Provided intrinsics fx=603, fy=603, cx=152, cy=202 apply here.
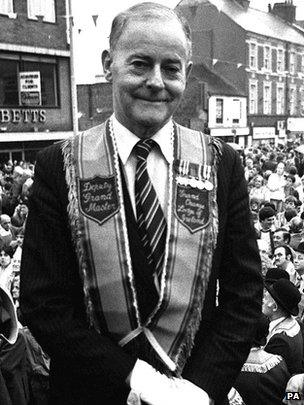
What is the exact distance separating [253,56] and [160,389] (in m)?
40.0

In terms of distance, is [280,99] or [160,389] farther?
[280,99]

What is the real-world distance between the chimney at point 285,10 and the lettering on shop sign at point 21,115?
101 feet

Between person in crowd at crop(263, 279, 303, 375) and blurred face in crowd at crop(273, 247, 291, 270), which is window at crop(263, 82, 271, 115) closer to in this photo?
blurred face in crowd at crop(273, 247, 291, 270)

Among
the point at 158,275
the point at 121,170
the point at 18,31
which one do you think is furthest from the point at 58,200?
the point at 18,31

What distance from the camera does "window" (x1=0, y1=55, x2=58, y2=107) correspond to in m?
20.9

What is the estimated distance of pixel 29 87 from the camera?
2136 centimetres

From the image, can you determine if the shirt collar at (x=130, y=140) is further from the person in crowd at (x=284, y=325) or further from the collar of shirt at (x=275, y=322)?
the collar of shirt at (x=275, y=322)

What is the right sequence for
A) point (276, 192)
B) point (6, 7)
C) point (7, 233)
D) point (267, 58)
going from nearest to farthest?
point (7, 233) → point (276, 192) → point (6, 7) → point (267, 58)

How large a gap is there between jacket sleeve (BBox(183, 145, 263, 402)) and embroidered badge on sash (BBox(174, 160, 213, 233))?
0.17 ft

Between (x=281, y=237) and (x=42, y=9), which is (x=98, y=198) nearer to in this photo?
(x=281, y=237)

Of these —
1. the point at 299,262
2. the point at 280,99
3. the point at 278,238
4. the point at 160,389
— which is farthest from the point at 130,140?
the point at 280,99

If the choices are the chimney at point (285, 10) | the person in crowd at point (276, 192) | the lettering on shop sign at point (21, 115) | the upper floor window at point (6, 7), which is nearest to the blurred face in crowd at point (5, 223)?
the person in crowd at point (276, 192)

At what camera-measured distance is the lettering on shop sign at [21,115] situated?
810 inches

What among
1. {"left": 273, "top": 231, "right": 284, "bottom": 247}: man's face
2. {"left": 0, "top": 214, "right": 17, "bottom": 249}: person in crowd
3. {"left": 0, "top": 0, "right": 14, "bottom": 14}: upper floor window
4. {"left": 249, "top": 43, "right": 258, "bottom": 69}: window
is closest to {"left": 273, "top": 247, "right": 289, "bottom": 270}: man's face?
{"left": 273, "top": 231, "right": 284, "bottom": 247}: man's face
